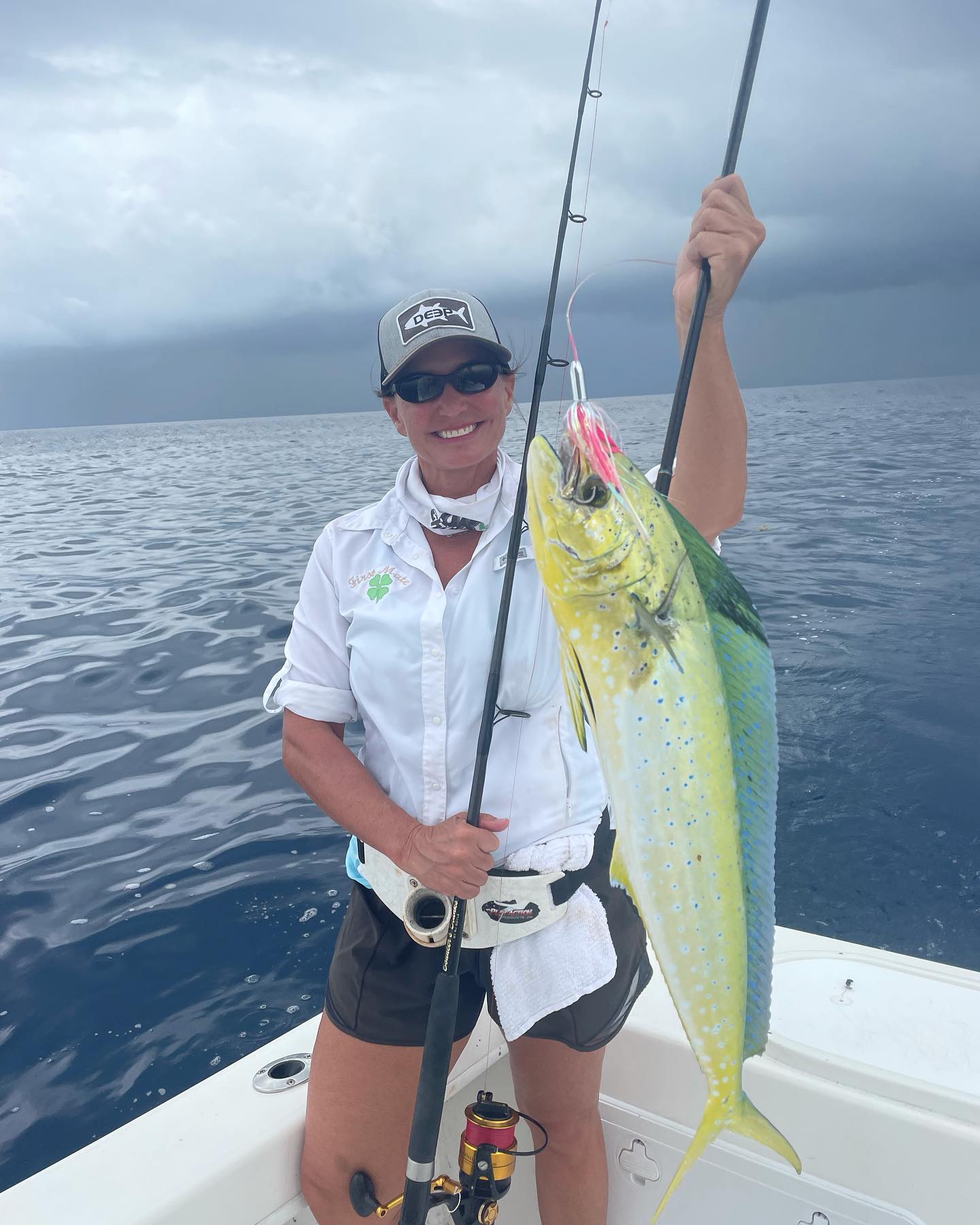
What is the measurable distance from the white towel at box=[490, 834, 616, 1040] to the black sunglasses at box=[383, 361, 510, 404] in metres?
1.15

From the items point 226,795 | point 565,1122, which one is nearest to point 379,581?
point 565,1122

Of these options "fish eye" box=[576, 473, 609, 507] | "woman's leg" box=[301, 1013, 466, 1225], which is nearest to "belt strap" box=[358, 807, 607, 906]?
"woman's leg" box=[301, 1013, 466, 1225]

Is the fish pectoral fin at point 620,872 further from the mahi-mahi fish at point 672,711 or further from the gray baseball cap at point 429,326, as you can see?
the gray baseball cap at point 429,326

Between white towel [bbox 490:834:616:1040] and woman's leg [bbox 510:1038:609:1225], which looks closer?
white towel [bbox 490:834:616:1040]

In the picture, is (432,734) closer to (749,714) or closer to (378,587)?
(378,587)

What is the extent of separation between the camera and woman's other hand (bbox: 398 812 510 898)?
187 cm

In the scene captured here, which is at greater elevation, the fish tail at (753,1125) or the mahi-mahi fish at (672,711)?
the mahi-mahi fish at (672,711)

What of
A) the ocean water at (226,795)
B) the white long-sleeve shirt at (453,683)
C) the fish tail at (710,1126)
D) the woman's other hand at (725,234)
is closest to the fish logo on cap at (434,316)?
the ocean water at (226,795)

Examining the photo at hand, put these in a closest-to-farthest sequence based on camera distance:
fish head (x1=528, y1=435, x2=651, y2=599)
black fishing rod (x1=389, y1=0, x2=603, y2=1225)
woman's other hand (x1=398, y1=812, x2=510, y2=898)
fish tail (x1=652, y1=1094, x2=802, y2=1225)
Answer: fish head (x1=528, y1=435, x2=651, y2=599) → fish tail (x1=652, y1=1094, x2=802, y2=1225) → woman's other hand (x1=398, y1=812, x2=510, y2=898) → black fishing rod (x1=389, y1=0, x2=603, y2=1225)

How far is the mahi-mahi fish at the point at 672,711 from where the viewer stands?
1316mm

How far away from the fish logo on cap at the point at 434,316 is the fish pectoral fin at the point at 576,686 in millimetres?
1115

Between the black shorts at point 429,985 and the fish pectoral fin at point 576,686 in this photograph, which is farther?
the black shorts at point 429,985

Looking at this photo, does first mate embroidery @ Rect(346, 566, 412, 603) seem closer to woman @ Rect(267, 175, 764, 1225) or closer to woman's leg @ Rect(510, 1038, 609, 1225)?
woman @ Rect(267, 175, 764, 1225)

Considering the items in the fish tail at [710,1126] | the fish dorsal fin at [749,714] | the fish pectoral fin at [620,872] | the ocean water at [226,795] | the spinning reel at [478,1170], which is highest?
the fish dorsal fin at [749,714]
